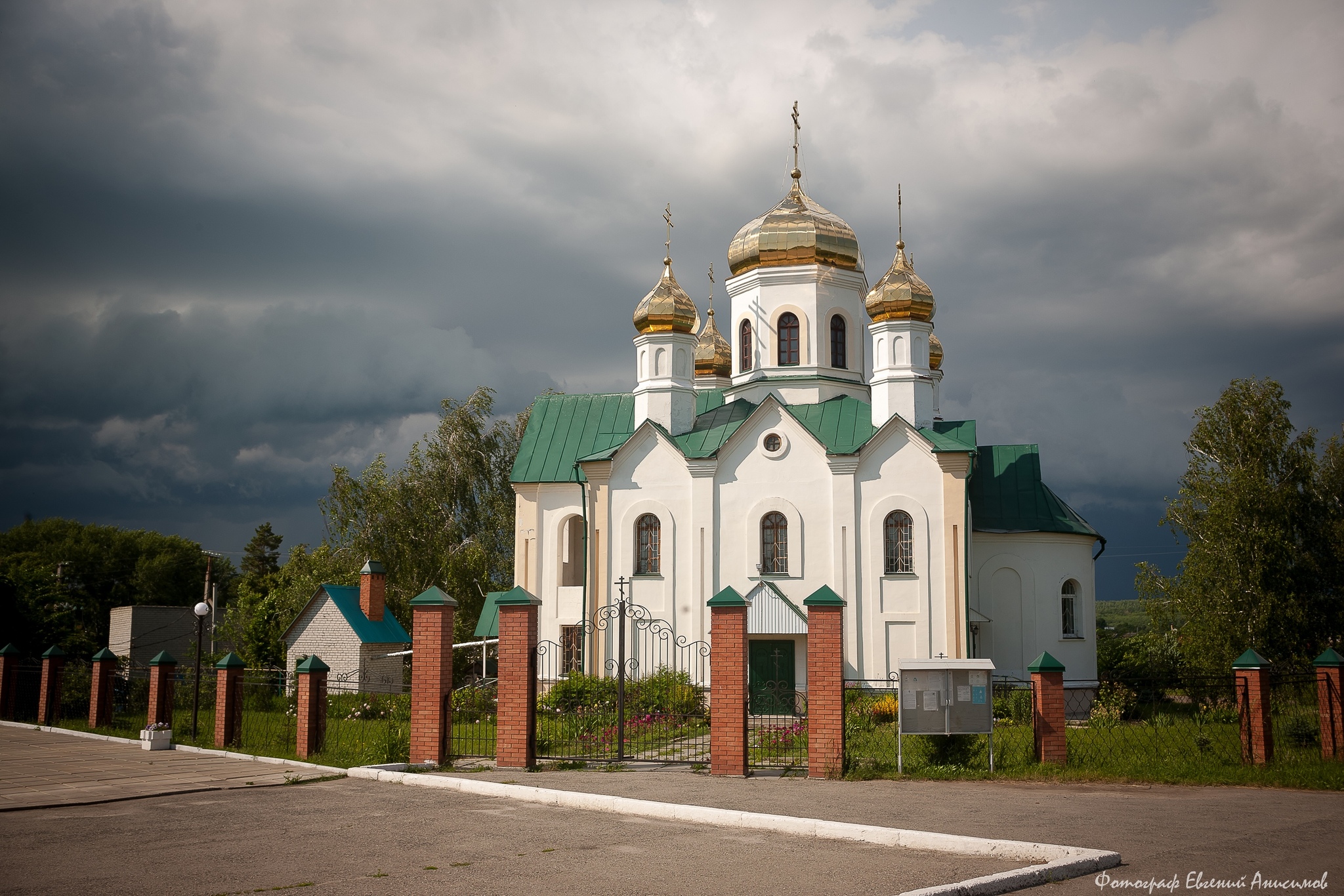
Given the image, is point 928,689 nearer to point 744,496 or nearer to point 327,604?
point 744,496

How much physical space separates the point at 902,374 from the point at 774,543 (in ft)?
15.2

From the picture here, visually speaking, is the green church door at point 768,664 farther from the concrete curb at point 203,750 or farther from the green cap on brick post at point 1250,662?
the concrete curb at point 203,750

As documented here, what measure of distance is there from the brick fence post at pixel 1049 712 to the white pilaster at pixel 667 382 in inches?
525

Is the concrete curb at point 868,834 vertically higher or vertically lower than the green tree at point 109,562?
lower

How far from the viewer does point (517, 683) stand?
12.7 m

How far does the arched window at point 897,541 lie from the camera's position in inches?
862

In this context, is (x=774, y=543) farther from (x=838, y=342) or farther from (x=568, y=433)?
(x=568, y=433)

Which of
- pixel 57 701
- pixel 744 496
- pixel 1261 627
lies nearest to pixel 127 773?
pixel 57 701

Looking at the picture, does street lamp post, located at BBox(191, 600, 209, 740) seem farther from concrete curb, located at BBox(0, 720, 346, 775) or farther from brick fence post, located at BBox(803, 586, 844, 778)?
brick fence post, located at BBox(803, 586, 844, 778)

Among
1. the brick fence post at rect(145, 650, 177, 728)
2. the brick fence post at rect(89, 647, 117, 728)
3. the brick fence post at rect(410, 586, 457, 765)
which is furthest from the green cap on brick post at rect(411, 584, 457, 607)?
the brick fence post at rect(89, 647, 117, 728)

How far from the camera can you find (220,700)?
15.0 metres

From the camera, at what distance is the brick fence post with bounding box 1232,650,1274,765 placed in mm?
12164

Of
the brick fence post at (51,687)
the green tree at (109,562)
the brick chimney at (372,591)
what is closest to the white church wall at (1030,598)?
the brick chimney at (372,591)

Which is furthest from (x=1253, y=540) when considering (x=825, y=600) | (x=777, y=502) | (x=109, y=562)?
(x=109, y=562)
